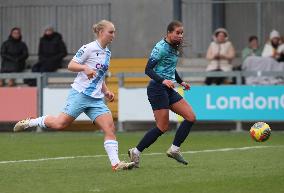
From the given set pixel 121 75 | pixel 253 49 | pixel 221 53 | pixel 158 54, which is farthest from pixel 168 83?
pixel 253 49

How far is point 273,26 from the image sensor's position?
93.6 ft

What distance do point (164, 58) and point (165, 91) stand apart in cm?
47

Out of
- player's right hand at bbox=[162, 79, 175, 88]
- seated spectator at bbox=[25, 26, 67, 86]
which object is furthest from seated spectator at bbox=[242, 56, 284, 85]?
player's right hand at bbox=[162, 79, 175, 88]

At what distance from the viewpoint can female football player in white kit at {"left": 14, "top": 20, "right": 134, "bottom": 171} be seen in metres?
14.6

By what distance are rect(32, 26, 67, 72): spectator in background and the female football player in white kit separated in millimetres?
12650

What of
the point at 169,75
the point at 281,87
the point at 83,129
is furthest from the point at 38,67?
the point at 169,75

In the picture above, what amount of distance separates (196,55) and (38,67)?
413 cm

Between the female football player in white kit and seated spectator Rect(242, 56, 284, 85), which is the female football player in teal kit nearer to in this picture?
the female football player in white kit

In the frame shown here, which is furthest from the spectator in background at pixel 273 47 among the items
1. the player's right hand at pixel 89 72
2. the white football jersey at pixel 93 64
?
the player's right hand at pixel 89 72

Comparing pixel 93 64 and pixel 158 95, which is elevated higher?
pixel 93 64

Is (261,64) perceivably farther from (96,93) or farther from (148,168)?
(96,93)

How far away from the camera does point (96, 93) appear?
582 inches

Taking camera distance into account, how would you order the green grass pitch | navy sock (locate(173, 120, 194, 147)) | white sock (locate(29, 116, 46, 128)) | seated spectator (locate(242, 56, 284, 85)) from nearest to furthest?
1. the green grass pitch
2. white sock (locate(29, 116, 46, 128))
3. navy sock (locate(173, 120, 194, 147))
4. seated spectator (locate(242, 56, 284, 85))

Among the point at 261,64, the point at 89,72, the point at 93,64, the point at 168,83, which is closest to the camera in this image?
the point at 89,72
